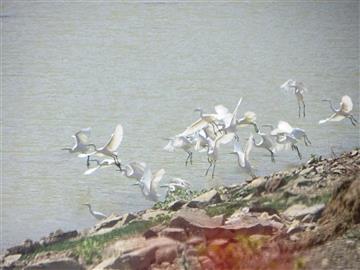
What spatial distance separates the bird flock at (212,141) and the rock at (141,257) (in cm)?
15

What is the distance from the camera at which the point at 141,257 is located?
256 cm

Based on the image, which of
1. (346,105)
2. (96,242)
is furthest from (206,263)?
(346,105)

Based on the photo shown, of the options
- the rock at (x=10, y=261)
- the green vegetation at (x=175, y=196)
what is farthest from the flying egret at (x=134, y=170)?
the rock at (x=10, y=261)

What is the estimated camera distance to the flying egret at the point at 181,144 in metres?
2.68

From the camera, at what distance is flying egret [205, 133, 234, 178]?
2666mm

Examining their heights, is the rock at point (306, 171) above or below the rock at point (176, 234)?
above

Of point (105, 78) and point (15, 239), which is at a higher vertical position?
point (105, 78)

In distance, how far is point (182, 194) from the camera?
264cm

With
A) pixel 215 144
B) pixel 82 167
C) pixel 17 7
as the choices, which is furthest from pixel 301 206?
pixel 17 7

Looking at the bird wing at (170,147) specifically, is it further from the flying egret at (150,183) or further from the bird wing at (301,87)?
the bird wing at (301,87)

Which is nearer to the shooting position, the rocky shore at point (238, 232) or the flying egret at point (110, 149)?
the rocky shore at point (238, 232)

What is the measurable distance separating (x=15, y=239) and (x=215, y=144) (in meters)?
0.69

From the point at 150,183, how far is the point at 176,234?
0.19m

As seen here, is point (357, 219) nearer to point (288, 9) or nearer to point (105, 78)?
point (288, 9)
